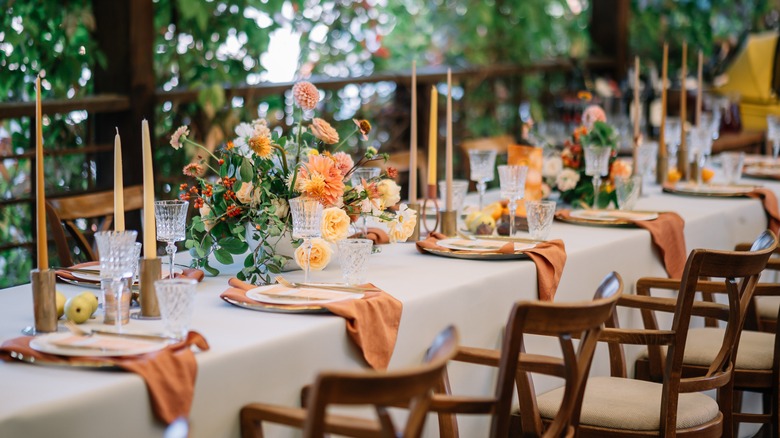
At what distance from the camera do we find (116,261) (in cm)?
188

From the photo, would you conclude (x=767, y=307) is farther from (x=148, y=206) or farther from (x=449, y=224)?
(x=148, y=206)

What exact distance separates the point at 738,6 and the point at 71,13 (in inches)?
251

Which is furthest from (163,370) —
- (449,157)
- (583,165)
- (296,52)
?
(296,52)

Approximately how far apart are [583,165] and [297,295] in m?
1.75

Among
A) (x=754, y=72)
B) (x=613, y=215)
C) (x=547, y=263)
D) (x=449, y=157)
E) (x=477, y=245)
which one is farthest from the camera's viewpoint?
(x=754, y=72)

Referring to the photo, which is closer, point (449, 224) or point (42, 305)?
point (42, 305)

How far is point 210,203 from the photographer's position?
240cm

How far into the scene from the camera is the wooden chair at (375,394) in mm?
1385

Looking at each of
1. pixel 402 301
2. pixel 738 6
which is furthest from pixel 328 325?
pixel 738 6

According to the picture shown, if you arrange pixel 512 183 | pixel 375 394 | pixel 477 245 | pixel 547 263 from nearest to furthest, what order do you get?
pixel 375 394 → pixel 547 263 → pixel 477 245 → pixel 512 183

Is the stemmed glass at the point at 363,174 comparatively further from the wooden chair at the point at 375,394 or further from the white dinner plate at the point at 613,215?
the wooden chair at the point at 375,394

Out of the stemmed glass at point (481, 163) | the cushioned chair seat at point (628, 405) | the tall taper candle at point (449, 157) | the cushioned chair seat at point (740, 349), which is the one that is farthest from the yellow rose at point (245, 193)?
the cushioned chair seat at point (740, 349)

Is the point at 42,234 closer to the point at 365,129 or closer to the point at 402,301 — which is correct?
the point at 402,301

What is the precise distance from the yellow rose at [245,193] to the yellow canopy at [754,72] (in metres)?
5.22
